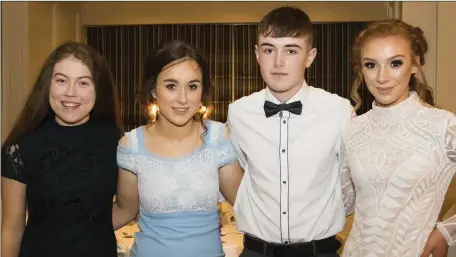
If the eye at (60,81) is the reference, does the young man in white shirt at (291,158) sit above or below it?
below

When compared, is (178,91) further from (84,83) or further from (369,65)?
(369,65)

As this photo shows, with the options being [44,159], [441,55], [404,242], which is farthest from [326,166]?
[441,55]

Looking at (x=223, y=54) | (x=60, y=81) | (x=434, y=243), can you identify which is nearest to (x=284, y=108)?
(x=434, y=243)

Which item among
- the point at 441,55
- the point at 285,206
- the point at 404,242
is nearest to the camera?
the point at 404,242

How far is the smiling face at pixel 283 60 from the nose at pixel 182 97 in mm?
321

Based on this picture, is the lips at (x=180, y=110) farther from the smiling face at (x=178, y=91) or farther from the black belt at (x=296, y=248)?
the black belt at (x=296, y=248)

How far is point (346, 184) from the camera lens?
85.1 inches

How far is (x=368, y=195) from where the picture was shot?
78.4 inches

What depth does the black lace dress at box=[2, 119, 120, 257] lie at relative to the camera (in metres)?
2.03

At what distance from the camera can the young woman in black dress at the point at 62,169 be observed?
2.03 metres

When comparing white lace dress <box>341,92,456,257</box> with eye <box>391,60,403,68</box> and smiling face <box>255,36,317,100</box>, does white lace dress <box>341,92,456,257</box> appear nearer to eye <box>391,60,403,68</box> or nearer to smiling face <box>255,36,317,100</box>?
eye <box>391,60,403,68</box>

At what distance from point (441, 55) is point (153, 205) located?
7.96 feet

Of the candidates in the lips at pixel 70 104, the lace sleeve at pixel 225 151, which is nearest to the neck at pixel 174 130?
the lace sleeve at pixel 225 151

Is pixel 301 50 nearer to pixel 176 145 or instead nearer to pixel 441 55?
pixel 176 145
